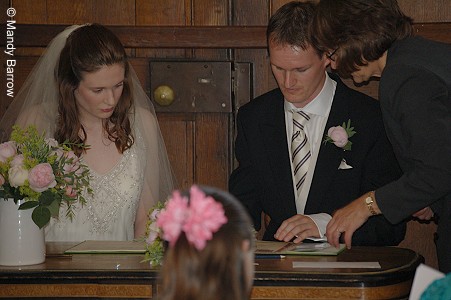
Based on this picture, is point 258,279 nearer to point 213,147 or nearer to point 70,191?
point 70,191

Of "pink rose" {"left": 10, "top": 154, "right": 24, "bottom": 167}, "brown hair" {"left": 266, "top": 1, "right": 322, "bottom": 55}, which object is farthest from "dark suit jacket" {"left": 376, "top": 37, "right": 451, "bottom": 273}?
"pink rose" {"left": 10, "top": 154, "right": 24, "bottom": 167}

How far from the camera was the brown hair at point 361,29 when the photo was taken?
2963mm

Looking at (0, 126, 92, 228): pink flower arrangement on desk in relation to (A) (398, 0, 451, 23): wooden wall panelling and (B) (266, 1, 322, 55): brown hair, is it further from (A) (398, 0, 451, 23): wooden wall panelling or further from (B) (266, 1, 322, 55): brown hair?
(A) (398, 0, 451, 23): wooden wall panelling

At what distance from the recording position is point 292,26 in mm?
3590

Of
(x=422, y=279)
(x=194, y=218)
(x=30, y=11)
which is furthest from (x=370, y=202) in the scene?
(x=30, y=11)

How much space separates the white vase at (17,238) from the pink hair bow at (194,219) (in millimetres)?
1469

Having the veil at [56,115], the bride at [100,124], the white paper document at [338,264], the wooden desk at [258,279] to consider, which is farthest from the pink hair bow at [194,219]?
the veil at [56,115]

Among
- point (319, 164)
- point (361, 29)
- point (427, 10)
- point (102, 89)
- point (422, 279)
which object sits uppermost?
point (427, 10)

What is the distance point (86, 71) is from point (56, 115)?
28 cm

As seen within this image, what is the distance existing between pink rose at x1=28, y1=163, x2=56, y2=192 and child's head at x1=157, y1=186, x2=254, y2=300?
Answer: 1348mm

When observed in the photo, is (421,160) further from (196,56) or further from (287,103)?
(196,56)

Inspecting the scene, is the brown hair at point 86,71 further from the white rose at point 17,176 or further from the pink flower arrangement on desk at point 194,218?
the pink flower arrangement on desk at point 194,218

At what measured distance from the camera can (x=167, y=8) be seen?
4.28 meters

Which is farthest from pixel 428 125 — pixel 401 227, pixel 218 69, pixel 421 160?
pixel 218 69
